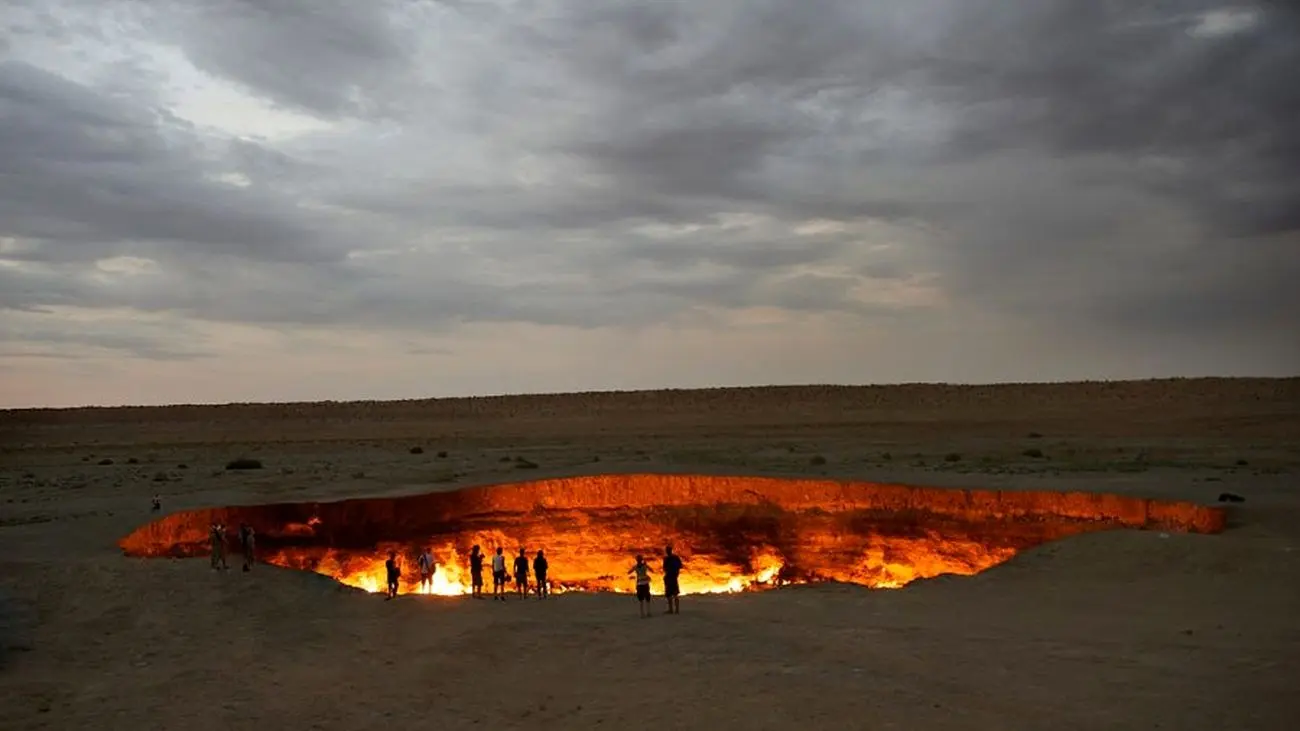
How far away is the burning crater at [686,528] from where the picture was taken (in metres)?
24.9

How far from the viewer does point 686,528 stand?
1131 inches

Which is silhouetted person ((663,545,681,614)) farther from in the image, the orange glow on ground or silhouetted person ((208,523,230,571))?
silhouetted person ((208,523,230,571))

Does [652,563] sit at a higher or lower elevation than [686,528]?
lower

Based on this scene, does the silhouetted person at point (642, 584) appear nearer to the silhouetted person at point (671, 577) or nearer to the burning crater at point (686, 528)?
the silhouetted person at point (671, 577)

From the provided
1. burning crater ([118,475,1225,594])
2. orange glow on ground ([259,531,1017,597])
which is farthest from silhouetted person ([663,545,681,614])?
burning crater ([118,475,1225,594])

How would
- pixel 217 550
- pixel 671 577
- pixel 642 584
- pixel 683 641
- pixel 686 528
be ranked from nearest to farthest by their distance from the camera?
1. pixel 683 641
2. pixel 642 584
3. pixel 671 577
4. pixel 217 550
5. pixel 686 528

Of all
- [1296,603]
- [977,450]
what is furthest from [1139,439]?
[1296,603]

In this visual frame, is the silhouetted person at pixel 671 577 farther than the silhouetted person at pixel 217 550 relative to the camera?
No

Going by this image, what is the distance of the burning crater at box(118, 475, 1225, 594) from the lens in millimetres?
24891

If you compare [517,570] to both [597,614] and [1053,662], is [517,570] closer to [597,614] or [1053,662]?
[597,614]

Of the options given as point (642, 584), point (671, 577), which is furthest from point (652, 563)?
point (642, 584)

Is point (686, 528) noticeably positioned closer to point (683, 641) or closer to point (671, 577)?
point (671, 577)

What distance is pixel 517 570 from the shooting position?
1998cm

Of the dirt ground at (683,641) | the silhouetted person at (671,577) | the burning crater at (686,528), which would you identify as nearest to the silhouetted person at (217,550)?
the dirt ground at (683,641)
